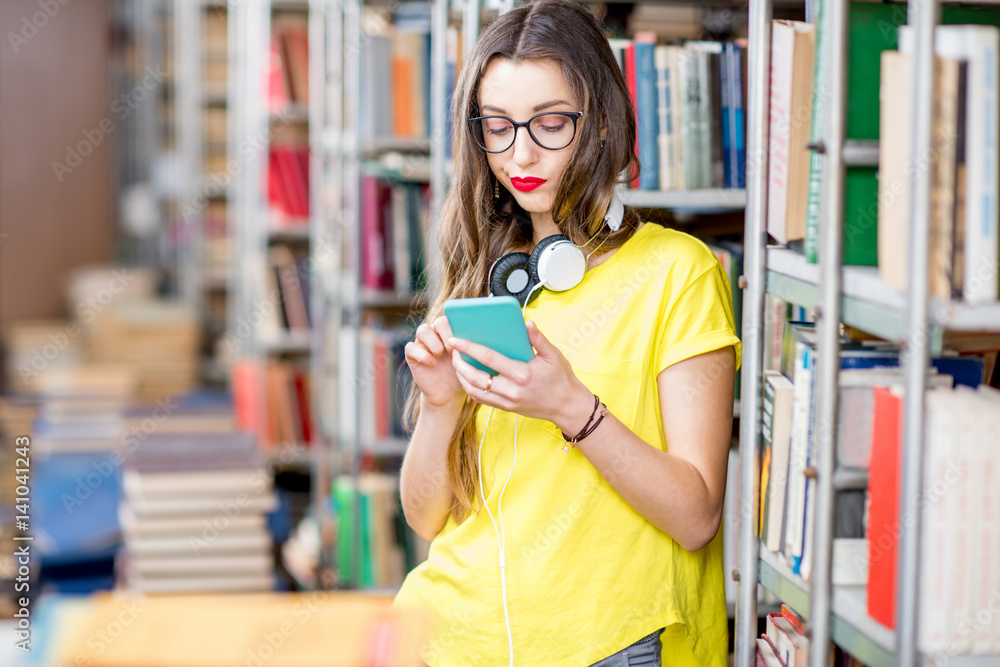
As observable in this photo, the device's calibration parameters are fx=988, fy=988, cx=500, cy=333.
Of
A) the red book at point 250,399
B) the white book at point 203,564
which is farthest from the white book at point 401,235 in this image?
the red book at point 250,399

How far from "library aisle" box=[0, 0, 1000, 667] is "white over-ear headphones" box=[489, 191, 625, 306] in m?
0.02

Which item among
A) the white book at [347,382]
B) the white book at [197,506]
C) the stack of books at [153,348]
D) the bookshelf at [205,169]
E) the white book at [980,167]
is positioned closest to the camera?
the white book at [980,167]

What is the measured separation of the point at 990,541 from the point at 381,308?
2.47 metres

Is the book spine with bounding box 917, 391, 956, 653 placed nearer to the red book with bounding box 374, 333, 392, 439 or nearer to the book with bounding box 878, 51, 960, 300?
the book with bounding box 878, 51, 960, 300

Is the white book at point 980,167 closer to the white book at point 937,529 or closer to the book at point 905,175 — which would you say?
the book at point 905,175

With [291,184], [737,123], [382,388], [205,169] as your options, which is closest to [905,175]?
[737,123]

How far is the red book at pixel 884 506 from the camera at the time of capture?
37.6 inches

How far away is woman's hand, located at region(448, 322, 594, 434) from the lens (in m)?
1.09

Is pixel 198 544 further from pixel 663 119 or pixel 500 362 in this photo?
pixel 500 362

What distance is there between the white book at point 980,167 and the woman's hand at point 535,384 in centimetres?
42

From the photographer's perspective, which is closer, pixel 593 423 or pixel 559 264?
pixel 593 423

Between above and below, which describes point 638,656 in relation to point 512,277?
below

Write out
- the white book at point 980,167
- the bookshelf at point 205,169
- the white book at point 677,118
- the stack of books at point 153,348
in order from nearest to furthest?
the white book at point 980,167 → the white book at point 677,118 → the stack of books at point 153,348 → the bookshelf at point 205,169

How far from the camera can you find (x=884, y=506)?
0.98 m
